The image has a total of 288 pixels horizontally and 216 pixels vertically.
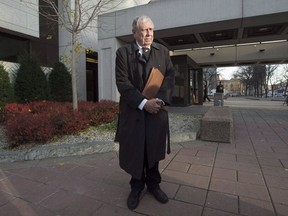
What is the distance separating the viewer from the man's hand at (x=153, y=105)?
236 cm

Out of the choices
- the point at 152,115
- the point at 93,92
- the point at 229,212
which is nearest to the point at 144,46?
the point at 152,115

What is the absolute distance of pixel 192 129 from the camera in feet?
20.0

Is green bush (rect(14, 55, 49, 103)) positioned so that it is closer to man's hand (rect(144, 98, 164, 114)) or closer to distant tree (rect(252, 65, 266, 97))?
man's hand (rect(144, 98, 164, 114))

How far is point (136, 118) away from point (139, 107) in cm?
15

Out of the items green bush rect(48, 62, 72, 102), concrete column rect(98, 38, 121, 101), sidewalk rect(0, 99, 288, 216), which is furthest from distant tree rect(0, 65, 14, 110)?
sidewalk rect(0, 99, 288, 216)

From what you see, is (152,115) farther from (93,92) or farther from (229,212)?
(93,92)

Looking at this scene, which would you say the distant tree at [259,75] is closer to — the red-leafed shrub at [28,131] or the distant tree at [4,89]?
the distant tree at [4,89]

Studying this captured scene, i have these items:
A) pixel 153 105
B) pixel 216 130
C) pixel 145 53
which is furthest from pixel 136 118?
pixel 216 130

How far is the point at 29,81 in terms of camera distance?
9867 mm

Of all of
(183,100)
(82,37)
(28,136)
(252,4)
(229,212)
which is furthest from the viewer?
(183,100)

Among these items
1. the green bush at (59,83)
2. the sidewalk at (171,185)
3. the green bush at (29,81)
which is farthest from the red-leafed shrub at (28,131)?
the green bush at (59,83)

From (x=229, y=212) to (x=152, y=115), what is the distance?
4.46ft

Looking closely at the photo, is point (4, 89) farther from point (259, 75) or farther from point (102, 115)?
point (259, 75)

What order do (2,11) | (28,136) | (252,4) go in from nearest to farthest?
(28,136) → (252,4) → (2,11)
